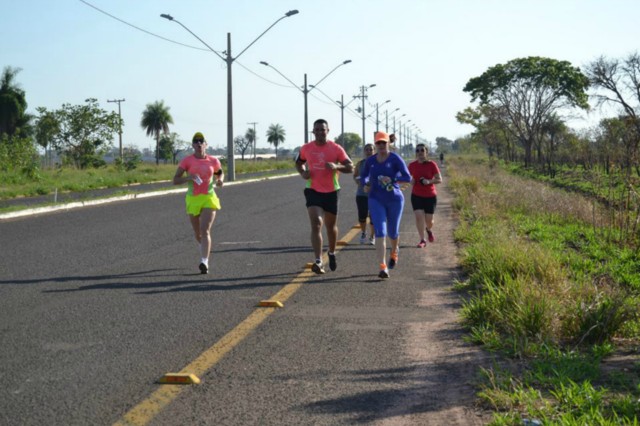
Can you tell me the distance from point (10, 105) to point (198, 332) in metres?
73.7

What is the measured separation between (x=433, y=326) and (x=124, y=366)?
258cm

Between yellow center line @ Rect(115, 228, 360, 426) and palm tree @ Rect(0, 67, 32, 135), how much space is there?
71.9m

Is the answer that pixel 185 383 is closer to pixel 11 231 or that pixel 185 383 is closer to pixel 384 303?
pixel 384 303

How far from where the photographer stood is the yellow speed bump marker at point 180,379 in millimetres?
5090

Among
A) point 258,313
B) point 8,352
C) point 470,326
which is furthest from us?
point 258,313

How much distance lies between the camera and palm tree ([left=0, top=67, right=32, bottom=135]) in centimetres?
7450

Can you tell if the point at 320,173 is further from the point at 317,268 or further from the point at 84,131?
the point at 84,131

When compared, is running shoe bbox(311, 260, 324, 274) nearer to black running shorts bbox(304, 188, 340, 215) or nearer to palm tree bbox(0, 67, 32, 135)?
black running shorts bbox(304, 188, 340, 215)

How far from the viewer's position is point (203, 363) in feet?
18.2

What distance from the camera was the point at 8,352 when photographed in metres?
5.89

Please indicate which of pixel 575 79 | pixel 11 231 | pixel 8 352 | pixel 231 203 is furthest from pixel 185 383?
pixel 575 79

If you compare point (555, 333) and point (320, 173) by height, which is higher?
point (320, 173)

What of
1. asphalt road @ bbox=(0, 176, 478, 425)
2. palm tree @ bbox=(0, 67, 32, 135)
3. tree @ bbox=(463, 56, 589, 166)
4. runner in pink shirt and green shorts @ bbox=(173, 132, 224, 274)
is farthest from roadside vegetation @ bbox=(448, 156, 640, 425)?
palm tree @ bbox=(0, 67, 32, 135)

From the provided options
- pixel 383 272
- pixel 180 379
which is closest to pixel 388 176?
pixel 383 272
